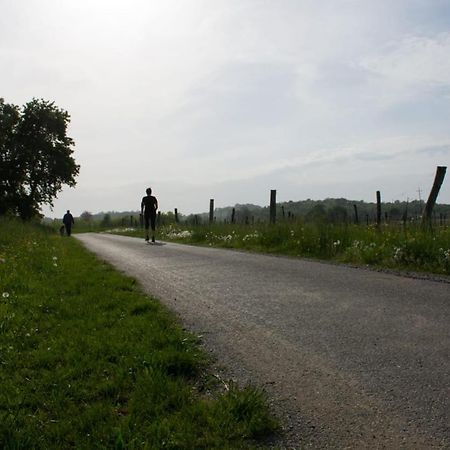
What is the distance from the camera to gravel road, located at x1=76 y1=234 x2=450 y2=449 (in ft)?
8.75

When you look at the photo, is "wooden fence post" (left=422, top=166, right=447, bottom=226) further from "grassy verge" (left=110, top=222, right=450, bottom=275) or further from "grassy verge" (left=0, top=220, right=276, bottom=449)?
"grassy verge" (left=0, top=220, right=276, bottom=449)

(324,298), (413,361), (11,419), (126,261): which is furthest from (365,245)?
(11,419)

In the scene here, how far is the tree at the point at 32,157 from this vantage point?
5025 centimetres

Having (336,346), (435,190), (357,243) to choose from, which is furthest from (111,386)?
(435,190)

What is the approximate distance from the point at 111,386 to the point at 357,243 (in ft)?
28.2

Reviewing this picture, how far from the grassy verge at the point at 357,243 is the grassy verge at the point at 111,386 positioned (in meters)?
5.56

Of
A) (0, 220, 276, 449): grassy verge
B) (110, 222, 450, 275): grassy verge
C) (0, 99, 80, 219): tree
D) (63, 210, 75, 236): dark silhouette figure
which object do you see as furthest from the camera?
(0, 99, 80, 219): tree

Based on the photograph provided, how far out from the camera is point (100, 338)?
4.32 metres

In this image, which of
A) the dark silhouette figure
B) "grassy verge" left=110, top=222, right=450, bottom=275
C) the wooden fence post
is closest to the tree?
the dark silhouette figure

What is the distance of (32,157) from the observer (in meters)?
51.4

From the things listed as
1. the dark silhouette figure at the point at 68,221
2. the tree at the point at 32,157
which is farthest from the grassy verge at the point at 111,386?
the tree at the point at 32,157

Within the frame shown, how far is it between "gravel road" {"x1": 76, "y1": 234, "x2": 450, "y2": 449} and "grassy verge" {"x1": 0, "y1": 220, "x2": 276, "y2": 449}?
12.2 inches

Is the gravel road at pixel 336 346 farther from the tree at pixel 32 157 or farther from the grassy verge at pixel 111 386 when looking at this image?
the tree at pixel 32 157

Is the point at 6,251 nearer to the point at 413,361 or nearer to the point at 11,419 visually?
the point at 11,419
